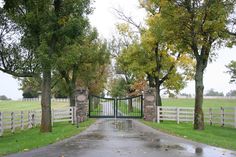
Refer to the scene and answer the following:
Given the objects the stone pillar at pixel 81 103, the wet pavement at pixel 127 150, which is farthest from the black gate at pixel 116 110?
the wet pavement at pixel 127 150

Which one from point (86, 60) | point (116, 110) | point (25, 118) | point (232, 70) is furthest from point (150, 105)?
point (232, 70)

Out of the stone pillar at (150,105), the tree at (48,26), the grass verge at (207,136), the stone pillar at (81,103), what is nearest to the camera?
the grass verge at (207,136)

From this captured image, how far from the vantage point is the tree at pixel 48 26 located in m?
22.0

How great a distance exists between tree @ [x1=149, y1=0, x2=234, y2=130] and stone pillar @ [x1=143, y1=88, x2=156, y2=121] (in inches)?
299

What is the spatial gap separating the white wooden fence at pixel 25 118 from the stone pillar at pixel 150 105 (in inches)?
227

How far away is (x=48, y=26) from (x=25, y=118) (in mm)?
10211

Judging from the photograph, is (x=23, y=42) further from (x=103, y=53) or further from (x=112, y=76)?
(x=112, y=76)

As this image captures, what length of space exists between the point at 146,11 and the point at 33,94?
281 ft

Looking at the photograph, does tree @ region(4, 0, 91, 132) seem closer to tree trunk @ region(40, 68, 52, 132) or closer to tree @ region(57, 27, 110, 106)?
tree trunk @ region(40, 68, 52, 132)

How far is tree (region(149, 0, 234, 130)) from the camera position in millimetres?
23891

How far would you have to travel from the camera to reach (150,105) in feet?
112

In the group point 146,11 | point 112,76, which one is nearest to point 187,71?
point 146,11

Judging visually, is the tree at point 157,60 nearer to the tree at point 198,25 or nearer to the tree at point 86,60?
the tree at point 86,60

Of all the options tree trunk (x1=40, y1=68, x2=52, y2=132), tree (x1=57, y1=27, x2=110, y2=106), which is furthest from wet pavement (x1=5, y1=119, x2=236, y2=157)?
tree (x1=57, y1=27, x2=110, y2=106)
